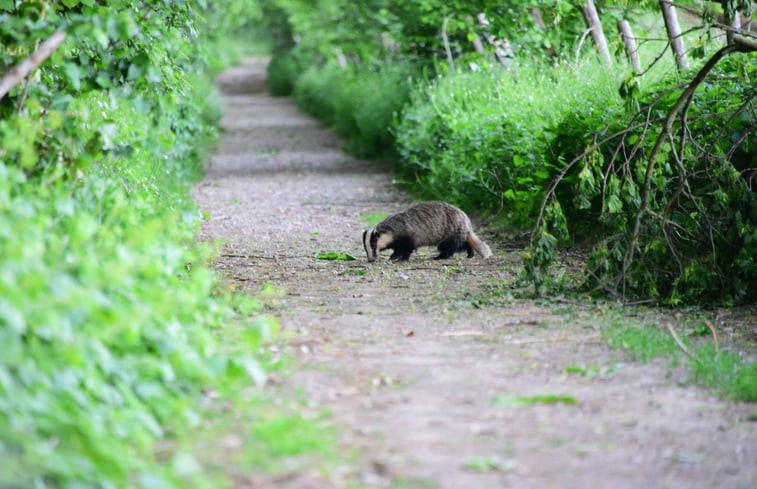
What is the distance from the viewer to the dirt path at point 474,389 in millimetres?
4484

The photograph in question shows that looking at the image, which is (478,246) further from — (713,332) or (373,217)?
(713,332)

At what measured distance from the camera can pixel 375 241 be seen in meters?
10.4

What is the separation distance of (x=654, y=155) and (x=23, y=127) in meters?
4.85

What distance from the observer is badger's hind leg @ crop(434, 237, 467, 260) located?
10586 mm

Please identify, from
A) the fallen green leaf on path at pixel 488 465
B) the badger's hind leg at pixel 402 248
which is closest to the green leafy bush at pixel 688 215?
the badger's hind leg at pixel 402 248

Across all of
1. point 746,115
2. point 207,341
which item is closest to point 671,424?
point 207,341

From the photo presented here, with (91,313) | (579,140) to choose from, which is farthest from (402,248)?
(91,313)

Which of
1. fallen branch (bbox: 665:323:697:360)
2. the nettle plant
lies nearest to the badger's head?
the nettle plant

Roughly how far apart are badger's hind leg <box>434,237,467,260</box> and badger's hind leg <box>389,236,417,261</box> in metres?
0.32

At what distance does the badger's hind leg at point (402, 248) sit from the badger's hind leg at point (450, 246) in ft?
1.05

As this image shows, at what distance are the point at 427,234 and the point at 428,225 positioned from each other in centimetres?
9

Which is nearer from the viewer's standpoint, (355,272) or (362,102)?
(355,272)

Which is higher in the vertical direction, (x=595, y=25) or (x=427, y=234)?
(x=595, y=25)

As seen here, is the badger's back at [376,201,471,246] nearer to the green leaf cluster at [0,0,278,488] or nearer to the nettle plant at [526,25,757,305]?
the nettle plant at [526,25,757,305]
